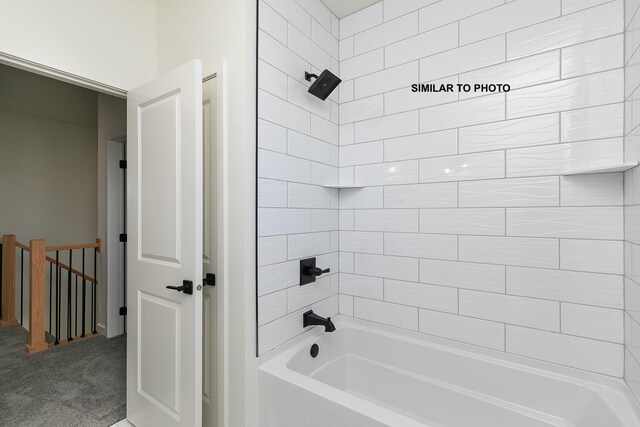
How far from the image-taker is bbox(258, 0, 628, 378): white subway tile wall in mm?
1351

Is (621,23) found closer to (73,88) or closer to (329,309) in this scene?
(329,309)

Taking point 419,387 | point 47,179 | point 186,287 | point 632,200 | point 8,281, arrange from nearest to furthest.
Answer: point 632,200 < point 186,287 < point 419,387 < point 8,281 < point 47,179

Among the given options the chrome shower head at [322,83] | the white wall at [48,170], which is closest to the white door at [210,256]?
the chrome shower head at [322,83]

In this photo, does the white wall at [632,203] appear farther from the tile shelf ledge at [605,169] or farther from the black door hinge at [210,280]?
the black door hinge at [210,280]

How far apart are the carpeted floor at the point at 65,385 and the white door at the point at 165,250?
1.27 feet

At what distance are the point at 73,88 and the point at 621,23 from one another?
444cm

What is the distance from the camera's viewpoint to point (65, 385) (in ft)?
7.43

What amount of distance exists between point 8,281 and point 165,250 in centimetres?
352

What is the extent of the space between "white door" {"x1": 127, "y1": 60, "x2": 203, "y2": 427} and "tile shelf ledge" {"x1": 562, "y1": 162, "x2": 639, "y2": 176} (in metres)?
1.66

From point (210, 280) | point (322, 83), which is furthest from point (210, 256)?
point (322, 83)

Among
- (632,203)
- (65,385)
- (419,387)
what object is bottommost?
(65,385)

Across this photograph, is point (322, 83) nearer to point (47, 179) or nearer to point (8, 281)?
point (8, 281)

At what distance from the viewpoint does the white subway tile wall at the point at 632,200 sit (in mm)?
1142

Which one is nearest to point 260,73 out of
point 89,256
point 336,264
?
point 336,264
